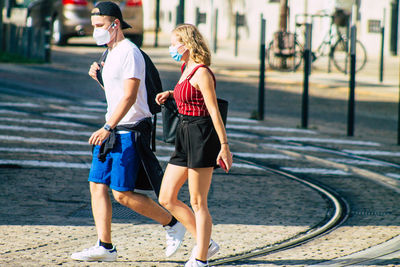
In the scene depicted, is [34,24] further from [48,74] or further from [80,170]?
[80,170]

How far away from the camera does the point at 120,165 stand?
5742mm

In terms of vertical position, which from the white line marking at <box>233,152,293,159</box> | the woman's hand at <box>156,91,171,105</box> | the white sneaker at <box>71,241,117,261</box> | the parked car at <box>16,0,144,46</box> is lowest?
the white line marking at <box>233,152,293,159</box>

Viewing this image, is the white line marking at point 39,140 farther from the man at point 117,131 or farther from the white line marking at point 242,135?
the man at point 117,131

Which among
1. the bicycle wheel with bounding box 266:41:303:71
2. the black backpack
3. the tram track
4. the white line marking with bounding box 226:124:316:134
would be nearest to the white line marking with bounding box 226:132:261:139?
the white line marking with bounding box 226:124:316:134

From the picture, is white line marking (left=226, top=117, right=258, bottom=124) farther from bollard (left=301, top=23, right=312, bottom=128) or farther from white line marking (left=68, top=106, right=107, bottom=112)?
white line marking (left=68, top=106, right=107, bottom=112)

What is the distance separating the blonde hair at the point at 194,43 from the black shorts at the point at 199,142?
1.23 ft

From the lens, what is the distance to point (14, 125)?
40.4 ft

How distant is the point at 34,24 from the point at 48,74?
6.73 metres

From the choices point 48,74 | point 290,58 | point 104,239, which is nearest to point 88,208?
point 104,239

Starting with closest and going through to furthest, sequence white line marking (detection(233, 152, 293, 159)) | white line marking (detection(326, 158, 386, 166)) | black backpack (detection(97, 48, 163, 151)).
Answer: black backpack (detection(97, 48, 163, 151)) < white line marking (detection(326, 158, 386, 166)) < white line marking (detection(233, 152, 293, 159))

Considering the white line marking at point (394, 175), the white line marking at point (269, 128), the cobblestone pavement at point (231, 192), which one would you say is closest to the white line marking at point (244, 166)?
the cobblestone pavement at point (231, 192)

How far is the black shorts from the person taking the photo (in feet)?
18.0

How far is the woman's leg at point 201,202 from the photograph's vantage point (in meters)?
5.53

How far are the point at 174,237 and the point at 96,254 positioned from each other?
0.57 meters
